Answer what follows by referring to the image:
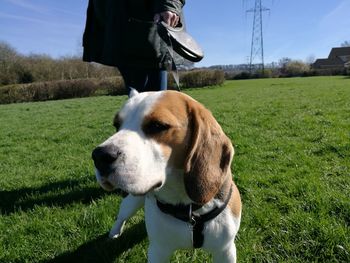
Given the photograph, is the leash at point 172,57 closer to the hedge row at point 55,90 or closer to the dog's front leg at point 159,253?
the dog's front leg at point 159,253

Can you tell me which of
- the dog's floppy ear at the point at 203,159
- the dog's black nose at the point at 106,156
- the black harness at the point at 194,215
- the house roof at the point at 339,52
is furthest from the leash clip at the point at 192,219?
the house roof at the point at 339,52

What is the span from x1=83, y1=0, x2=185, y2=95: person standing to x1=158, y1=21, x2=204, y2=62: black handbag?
0.56 ft

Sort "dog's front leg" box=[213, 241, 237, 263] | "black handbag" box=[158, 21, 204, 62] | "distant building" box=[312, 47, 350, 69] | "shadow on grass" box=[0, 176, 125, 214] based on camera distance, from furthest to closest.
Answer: "distant building" box=[312, 47, 350, 69] < "shadow on grass" box=[0, 176, 125, 214] < "black handbag" box=[158, 21, 204, 62] < "dog's front leg" box=[213, 241, 237, 263]

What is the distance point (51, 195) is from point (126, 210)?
192 cm

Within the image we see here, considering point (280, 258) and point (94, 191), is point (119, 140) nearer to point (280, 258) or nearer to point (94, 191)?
point (280, 258)

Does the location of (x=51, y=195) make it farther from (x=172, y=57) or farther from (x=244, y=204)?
(x=172, y=57)

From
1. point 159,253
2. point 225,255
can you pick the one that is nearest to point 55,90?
point 159,253

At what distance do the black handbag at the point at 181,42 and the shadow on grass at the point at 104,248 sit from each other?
1.85 m

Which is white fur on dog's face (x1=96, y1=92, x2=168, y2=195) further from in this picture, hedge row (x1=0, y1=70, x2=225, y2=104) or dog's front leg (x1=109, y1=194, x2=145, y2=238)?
hedge row (x1=0, y1=70, x2=225, y2=104)

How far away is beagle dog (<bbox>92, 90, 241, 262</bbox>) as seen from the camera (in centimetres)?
244

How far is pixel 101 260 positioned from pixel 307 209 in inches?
88.8

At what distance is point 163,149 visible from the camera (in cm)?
261

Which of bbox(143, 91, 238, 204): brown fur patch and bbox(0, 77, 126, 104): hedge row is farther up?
bbox(143, 91, 238, 204): brown fur patch

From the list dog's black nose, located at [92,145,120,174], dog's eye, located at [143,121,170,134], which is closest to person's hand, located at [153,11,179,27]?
dog's eye, located at [143,121,170,134]
